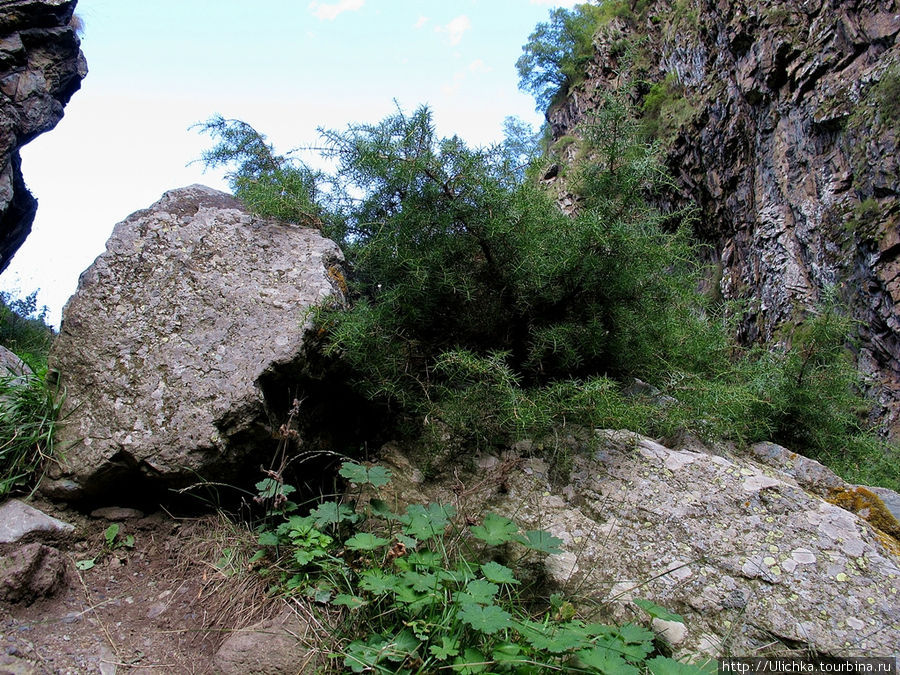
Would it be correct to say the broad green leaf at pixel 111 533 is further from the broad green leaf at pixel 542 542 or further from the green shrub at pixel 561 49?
the green shrub at pixel 561 49

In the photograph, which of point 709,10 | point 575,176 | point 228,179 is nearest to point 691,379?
point 575,176

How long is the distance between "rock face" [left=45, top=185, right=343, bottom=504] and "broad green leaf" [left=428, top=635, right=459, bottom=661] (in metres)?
1.18

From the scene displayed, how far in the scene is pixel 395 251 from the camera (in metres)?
2.49

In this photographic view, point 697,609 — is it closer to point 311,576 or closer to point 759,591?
point 759,591

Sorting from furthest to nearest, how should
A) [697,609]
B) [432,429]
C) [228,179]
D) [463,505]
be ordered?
1. [228,179]
2. [432,429]
3. [463,505]
4. [697,609]

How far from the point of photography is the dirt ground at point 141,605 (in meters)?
1.61

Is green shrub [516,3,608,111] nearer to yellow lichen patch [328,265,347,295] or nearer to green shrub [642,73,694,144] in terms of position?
green shrub [642,73,694,144]

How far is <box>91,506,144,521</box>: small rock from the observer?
2148 millimetres

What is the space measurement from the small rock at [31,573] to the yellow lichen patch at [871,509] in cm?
323

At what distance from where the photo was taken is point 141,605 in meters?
1.87

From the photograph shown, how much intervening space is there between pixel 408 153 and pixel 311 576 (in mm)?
1937

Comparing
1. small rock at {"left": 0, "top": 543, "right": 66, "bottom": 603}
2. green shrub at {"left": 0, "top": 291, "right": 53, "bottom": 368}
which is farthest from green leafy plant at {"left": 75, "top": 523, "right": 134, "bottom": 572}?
green shrub at {"left": 0, "top": 291, "right": 53, "bottom": 368}

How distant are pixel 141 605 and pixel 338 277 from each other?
1.64 meters

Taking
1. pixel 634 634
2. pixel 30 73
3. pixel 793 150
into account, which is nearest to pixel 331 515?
pixel 634 634
